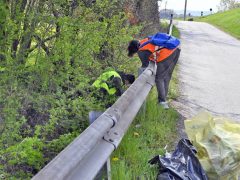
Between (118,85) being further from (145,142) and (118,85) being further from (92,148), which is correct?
(92,148)

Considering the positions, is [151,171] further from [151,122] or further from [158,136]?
[151,122]

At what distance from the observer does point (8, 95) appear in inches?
158

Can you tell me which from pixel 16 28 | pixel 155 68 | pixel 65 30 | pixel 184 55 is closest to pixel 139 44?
pixel 155 68

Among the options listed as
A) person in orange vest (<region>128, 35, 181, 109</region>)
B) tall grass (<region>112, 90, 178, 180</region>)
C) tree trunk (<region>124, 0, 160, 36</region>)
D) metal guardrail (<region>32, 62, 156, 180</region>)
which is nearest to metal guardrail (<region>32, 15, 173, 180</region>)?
metal guardrail (<region>32, 62, 156, 180</region>)

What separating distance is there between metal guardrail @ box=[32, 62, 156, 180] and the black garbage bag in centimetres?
48

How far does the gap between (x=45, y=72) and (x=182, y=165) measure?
171 cm

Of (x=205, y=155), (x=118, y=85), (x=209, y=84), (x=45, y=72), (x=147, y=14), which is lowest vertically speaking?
(x=209, y=84)

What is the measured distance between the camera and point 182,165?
13.0 feet

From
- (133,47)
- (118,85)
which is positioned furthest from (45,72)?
(133,47)

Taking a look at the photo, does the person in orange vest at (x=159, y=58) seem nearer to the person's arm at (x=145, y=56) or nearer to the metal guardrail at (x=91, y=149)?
the person's arm at (x=145, y=56)

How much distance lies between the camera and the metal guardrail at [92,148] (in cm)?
232

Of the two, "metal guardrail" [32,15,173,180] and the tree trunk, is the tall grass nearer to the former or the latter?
"metal guardrail" [32,15,173,180]

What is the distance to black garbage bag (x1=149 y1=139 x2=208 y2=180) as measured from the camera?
149 inches

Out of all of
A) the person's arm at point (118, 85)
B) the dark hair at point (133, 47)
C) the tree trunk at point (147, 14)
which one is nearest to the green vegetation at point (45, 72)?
the person's arm at point (118, 85)
